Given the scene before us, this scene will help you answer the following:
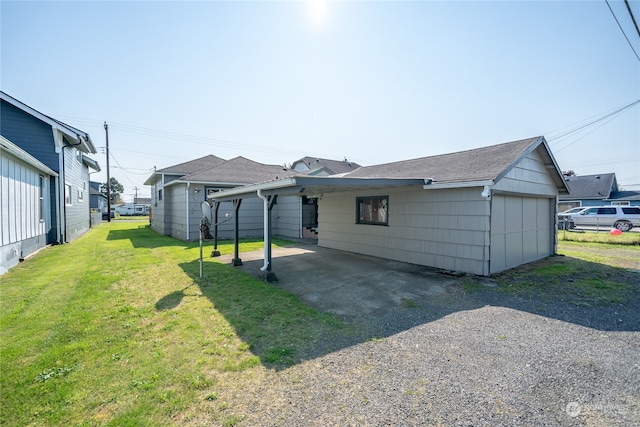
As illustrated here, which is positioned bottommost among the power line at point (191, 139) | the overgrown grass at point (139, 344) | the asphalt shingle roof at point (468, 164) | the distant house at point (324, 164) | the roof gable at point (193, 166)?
the overgrown grass at point (139, 344)

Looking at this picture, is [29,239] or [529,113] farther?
[529,113]

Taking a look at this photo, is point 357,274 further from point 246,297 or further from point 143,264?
Answer: point 143,264

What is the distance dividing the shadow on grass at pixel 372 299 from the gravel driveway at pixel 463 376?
0.08 meters

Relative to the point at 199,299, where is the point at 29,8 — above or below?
above

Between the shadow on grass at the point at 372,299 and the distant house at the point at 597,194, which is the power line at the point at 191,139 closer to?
the distant house at the point at 597,194

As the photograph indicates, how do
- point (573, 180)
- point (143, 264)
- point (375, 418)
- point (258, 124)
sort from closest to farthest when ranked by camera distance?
point (375, 418)
point (143, 264)
point (258, 124)
point (573, 180)

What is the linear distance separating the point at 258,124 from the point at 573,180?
108ft

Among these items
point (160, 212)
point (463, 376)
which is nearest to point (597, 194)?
point (463, 376)

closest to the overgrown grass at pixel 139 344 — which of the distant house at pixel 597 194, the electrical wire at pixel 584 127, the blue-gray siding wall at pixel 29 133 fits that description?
the blue-gray siding wall at pixel 29 133

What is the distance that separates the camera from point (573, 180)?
3008 centimetres

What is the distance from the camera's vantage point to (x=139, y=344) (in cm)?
346

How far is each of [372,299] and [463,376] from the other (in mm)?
2422

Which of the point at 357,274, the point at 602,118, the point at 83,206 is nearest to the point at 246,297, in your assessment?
the point at 357,274

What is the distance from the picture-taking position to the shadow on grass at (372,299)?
3.77 meters
